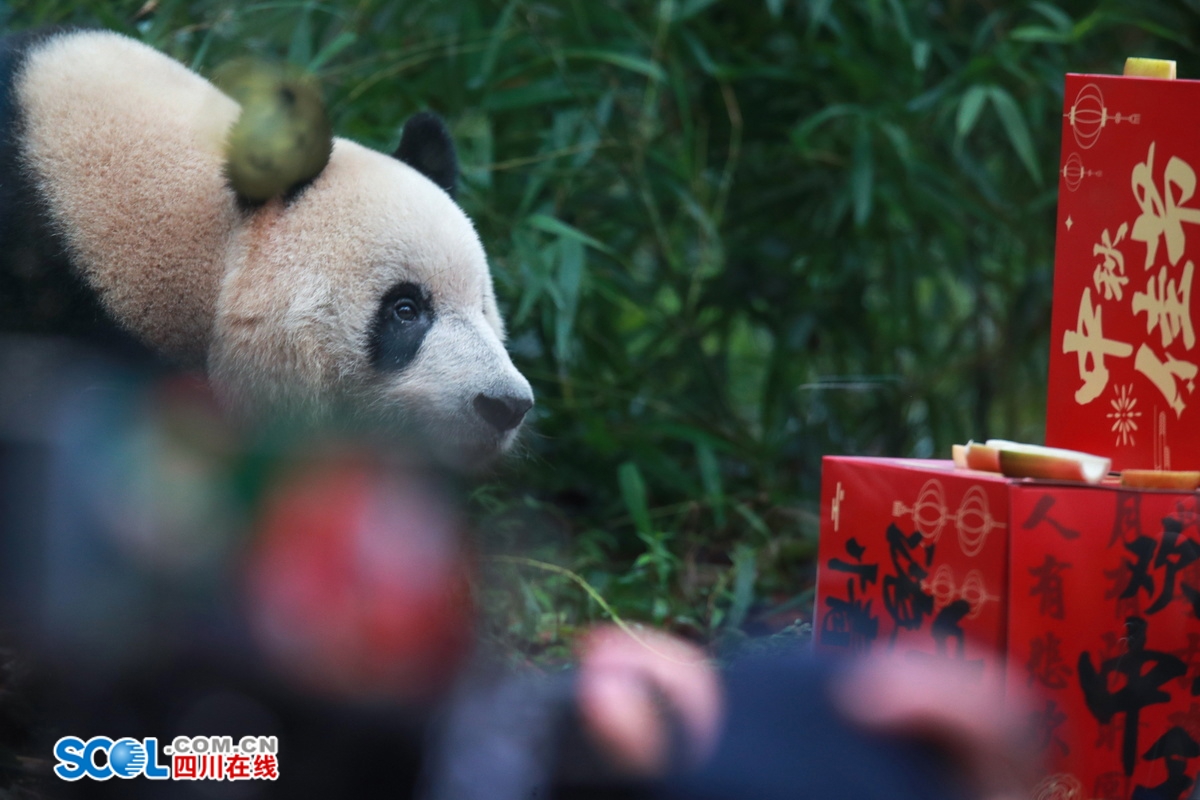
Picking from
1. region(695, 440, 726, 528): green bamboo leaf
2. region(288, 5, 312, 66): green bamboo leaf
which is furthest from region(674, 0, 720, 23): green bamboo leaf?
region(695, 440, 726, 528): green bamboo leaf

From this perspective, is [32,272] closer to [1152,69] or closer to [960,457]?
[960,457]

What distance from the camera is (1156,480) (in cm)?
107

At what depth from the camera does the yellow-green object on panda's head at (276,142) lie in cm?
118

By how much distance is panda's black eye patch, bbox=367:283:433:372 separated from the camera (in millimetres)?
1233

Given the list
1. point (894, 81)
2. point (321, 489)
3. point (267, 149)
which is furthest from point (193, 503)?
point (894, 81)

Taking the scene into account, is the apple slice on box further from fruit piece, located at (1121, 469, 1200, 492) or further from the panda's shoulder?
the panda's shoulder

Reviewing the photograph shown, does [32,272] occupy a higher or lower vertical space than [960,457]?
higher

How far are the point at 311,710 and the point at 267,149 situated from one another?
61 centimetres

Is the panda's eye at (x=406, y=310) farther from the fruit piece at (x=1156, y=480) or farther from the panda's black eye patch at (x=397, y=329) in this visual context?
the fruit piece at (x=1156, y=480)

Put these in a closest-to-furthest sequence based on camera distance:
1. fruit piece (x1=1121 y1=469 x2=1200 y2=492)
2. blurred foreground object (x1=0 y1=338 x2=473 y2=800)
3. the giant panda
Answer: blurred foreground object (x1=0 y1=338 x2=473 y2=800)
fruit piece (x1=1121 y1=469 x2=1200 y2=492)
the giant panda

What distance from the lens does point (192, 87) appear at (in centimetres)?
133

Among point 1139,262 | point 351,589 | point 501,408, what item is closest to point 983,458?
point 1139,262

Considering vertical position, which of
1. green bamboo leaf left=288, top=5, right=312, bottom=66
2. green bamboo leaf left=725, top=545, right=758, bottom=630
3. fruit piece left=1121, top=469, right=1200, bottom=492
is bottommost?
green bamboo leaf left=725, top=545, right=758, bottom=630

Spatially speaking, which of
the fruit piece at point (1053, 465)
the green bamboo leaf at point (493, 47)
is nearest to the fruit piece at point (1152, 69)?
the fruit piece at point (1053, 465)
